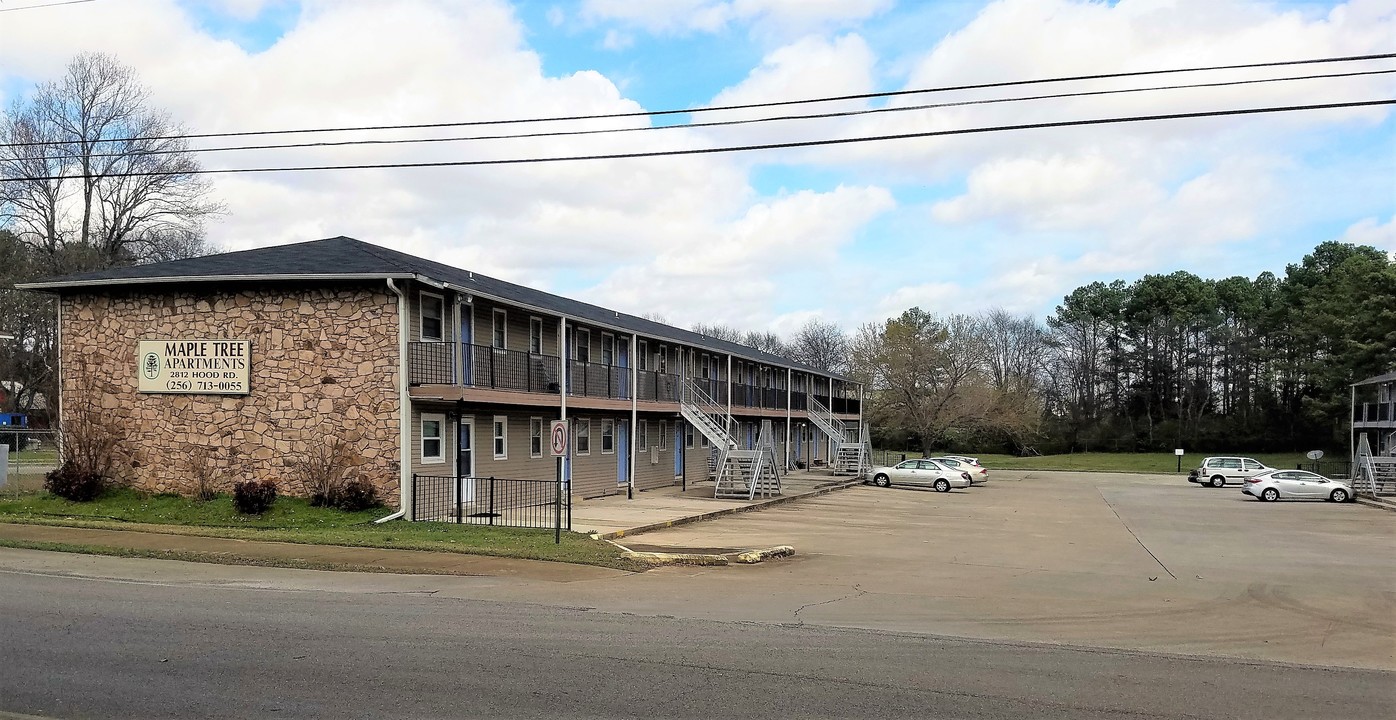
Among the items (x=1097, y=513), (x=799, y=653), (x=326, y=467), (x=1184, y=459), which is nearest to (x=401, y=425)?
(x=326, y=467)

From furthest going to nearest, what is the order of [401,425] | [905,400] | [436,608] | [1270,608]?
[905,400] → [401,425] → [1270,608] → [436,608]

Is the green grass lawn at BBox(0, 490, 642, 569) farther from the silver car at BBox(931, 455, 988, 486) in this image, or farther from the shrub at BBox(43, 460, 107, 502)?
the silver car at BBox(931, 455, 988, 486)

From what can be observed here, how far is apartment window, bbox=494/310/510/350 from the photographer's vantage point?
85.6ft

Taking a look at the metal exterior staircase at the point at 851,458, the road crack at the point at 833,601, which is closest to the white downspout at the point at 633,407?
the road crack at the point at 833,601

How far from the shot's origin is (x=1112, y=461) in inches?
3228

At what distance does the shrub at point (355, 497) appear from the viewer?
20.7 meters

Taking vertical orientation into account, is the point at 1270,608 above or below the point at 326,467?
below

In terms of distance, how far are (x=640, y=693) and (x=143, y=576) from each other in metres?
9.17

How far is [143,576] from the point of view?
1328 cm

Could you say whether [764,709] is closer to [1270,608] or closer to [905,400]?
[1270,608]

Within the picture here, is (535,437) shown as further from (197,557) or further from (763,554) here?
(197,557)

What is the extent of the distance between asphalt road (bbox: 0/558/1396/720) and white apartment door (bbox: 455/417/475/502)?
1257cm

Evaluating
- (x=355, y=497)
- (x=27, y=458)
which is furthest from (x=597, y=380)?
(x=27, y=458)

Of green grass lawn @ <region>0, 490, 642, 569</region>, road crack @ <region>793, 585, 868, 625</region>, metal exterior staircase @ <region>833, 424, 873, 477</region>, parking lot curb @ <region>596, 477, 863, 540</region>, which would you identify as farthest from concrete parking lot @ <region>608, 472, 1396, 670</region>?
metal exterior staircase @ <region>833, 424, 873, 477</region>
